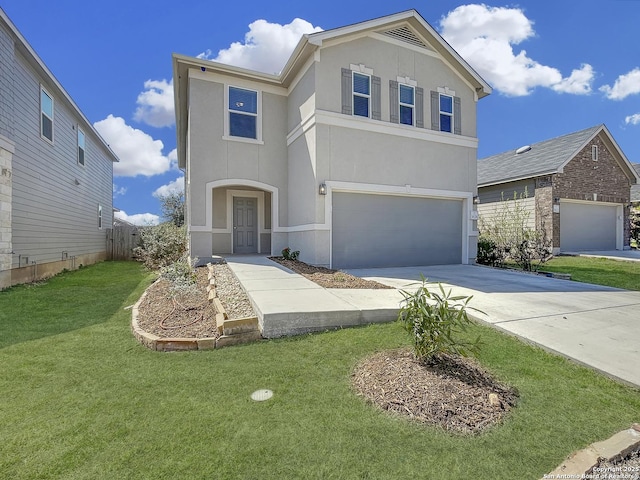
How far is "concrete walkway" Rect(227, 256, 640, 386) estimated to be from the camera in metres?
3.70

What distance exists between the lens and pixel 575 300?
588 cm

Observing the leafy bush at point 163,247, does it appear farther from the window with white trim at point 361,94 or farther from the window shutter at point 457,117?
the window shutter at point 457,117

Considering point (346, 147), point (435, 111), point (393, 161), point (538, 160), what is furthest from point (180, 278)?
point (538, 160)

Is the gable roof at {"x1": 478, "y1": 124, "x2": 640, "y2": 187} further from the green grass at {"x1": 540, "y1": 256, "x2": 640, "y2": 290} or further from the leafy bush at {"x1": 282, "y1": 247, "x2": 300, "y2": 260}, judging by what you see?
the leafy bush at {"x1": 282, "y1": 247, "x2": 300, "y2": 260}

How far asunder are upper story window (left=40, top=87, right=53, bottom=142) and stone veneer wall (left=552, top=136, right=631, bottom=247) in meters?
20.1

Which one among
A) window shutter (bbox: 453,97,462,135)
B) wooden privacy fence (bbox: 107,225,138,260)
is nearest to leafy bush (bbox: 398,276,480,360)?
window shutter (bbox: 453,97,462,135)

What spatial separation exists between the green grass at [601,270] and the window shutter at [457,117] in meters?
5.62

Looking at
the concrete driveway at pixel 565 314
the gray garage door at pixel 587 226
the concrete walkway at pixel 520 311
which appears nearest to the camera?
the concrete driveway at pixel 565 314

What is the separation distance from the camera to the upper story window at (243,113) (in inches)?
401

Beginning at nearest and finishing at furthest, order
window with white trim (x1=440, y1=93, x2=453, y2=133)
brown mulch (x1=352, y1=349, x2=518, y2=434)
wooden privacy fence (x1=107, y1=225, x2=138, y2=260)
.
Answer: brown mulch (x1=352, y1=349, x2=518, y2=434)
window with white trim (x1=440, y1=93, x2=453, y2=133)
wooden privacy fence (x1=107, y1=225, x2=138, y2=260)

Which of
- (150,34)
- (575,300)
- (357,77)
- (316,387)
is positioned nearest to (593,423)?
(316,387)

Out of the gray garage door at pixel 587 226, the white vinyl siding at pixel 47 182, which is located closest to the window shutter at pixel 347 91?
the white vinyl siding at pixel 47 182

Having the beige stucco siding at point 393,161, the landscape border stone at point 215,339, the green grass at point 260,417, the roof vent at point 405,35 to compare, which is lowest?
the green grass at point 260,417

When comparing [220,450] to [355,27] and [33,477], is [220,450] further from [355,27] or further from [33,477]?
[355,27]
